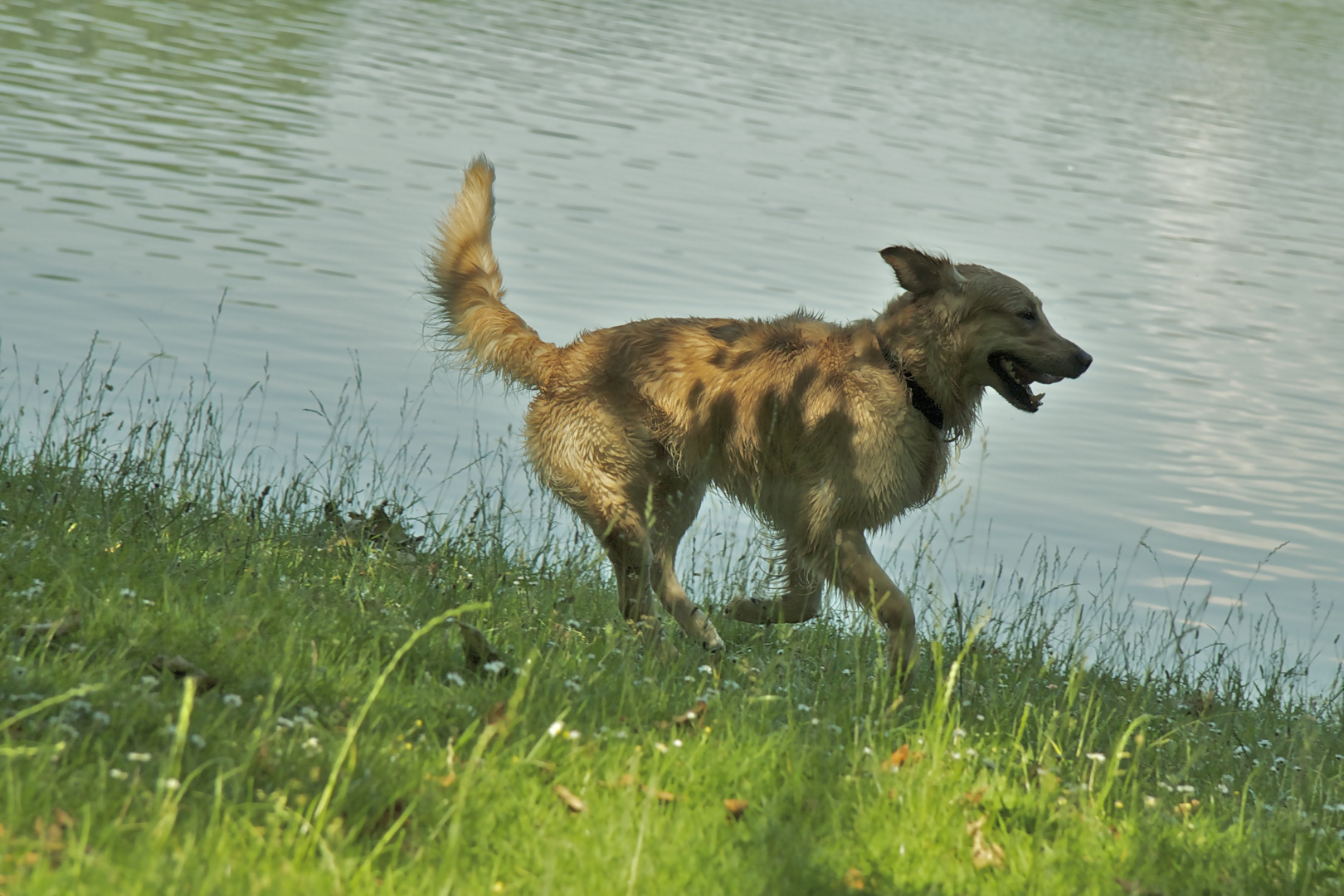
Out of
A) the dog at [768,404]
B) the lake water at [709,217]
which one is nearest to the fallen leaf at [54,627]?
the dog at [768,404]

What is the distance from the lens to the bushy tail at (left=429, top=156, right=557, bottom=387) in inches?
249

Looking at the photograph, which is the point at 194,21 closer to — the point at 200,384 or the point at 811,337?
the point at 200,384

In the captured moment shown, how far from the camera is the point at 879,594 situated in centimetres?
575

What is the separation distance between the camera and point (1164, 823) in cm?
416

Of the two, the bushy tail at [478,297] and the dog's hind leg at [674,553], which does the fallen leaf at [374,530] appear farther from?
the dog's hind leg at [674,553]

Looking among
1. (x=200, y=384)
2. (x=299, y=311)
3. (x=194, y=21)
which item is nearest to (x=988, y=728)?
(x=200, y=384)

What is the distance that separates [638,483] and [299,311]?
6.32 metres

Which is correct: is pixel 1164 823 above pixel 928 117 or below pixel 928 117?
below

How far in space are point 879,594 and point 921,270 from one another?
4.66 feet

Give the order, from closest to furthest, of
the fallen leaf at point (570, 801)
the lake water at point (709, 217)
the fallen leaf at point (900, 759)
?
the fallen leaf at point (570, 801), the fallen leaf at point (900, 759), the lake water at point (709, 217)

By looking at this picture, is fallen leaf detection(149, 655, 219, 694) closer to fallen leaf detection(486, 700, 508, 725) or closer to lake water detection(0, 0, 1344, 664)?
fallen leaf detection(486, 700, 508, 725)

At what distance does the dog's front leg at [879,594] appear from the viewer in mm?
5582

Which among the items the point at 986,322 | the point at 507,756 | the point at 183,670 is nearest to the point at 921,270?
the point at 986,322

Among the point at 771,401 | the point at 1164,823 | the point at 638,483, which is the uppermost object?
the point at 771,401
